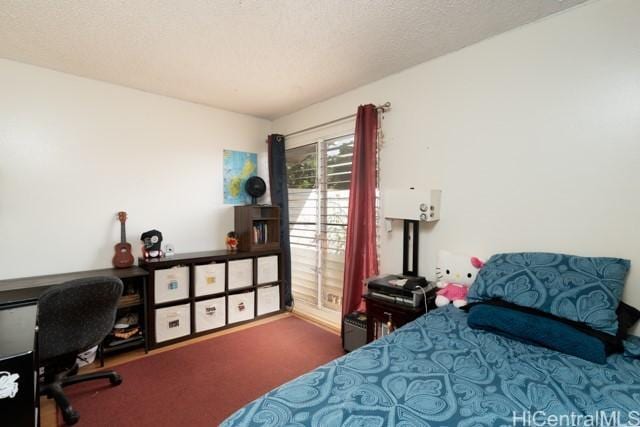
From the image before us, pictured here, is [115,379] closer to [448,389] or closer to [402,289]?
[402,289]

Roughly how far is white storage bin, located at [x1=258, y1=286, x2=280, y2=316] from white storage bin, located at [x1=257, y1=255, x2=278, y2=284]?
106mm

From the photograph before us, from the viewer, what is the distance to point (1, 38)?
2.09 metres

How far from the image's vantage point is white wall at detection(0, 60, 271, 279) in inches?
96.0

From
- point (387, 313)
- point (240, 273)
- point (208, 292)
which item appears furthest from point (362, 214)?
point (208, 292)

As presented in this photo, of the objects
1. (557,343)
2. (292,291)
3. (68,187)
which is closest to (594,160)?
(557,343)

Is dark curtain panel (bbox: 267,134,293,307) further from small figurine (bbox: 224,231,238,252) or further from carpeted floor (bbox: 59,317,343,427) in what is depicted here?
carpeted floor (bbox: 59,317,343,427)

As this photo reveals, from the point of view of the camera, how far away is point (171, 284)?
283 cm

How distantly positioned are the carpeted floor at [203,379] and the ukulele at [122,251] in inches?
35.5

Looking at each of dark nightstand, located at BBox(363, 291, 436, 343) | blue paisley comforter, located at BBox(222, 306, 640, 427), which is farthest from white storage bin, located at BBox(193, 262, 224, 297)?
blue paisley comforter, located at BBox(222, 306, 640, 427)

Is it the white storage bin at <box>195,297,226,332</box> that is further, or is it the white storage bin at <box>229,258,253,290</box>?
the white storage bin at <box>229,258,253,290</box>

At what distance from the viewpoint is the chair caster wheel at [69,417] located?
1.77 meters

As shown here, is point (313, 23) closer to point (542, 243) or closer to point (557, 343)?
point (542, 243)

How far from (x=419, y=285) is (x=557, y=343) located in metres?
0.90

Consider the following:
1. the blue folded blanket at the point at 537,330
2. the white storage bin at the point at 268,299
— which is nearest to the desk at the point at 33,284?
the white storage bin at the point at 268,299
